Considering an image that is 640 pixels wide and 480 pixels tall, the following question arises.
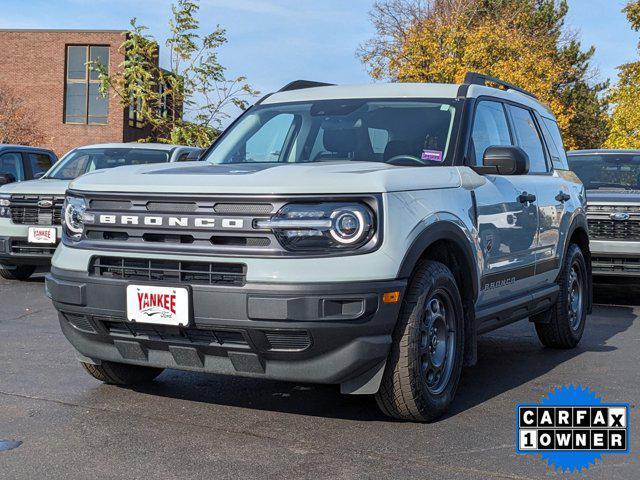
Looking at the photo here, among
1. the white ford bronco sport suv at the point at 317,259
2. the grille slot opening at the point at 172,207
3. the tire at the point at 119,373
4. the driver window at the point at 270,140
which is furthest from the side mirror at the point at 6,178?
the grille slot opening at the point at 172,207

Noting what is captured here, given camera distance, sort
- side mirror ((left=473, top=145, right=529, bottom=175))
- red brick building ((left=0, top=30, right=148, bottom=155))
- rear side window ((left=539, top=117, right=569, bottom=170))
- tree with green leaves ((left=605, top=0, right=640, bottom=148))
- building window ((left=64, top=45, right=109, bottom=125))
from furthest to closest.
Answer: building window ((left=64, top=45, right=109, bottom=125)), red brick building ((left=0, top=30, right=148, bottom=155)), tree with green leaves ((left=605, top=0, right=640, bottom=148)), rear side window ((left=539, top=117, right=569, bottom=170)), side mirror ((left=473, top=145, right=529, bottom=175))

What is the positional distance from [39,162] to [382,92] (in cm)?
885

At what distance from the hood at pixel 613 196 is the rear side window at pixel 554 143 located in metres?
2.50

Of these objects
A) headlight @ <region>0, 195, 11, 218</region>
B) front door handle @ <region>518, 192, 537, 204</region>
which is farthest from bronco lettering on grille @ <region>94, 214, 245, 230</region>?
headlight @ <region>0, 195, 11, 218</region>

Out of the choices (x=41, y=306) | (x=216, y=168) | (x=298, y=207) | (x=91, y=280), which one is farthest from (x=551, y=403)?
(x=41, y=306)

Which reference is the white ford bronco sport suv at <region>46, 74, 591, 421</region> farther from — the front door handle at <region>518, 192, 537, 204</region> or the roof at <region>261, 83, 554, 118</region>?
the front door handle at <region>518, 192, 537, 204</region>

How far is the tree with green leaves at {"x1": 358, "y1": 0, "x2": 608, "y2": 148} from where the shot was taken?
39.0 m

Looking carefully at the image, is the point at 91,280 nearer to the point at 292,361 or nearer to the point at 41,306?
the point at 292,361

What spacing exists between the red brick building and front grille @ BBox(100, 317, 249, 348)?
44.2m

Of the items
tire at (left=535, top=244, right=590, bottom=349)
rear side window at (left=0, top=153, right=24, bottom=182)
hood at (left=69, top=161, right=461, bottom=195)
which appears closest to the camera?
hood at (left=69, top=161, right=461, bottom=195)

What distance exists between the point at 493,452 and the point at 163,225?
1.93m

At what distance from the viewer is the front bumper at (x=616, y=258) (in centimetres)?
977

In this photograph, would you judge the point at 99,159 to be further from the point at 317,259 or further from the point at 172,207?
the point at 317,259

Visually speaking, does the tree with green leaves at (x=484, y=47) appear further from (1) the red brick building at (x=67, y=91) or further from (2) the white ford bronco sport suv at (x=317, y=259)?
(2) the white ford bronco sport suv at (x=317, y=259)
